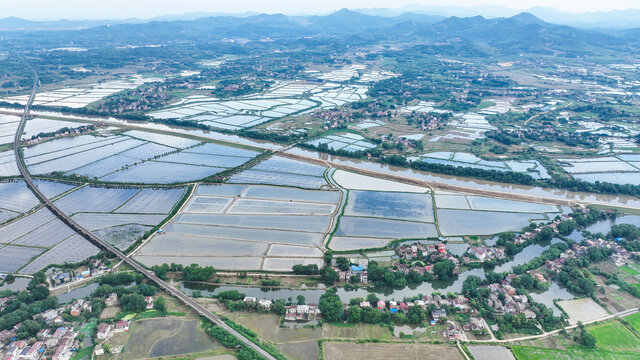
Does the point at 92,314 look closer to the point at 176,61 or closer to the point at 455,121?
the point at 455,121

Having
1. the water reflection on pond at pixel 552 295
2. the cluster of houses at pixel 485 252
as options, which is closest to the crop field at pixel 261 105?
the cluster of houses at pixel 485 252

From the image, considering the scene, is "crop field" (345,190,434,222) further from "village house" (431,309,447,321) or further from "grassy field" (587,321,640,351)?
"grassy field" (587,321,640,351)

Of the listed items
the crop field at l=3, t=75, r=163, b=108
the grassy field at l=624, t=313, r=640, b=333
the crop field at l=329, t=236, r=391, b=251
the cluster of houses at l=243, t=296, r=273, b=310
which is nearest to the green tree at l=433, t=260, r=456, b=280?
the crop field at l=329, t=236, r=391, b=251

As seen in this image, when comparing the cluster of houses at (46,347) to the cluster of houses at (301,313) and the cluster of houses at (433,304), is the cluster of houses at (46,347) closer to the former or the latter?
the cluster of houses at (301,313)

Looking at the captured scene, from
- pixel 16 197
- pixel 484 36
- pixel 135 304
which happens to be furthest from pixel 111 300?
pixel 484 36

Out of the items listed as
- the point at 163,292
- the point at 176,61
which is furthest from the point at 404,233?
the point at 176,61

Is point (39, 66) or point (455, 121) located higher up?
point (39, 66)
